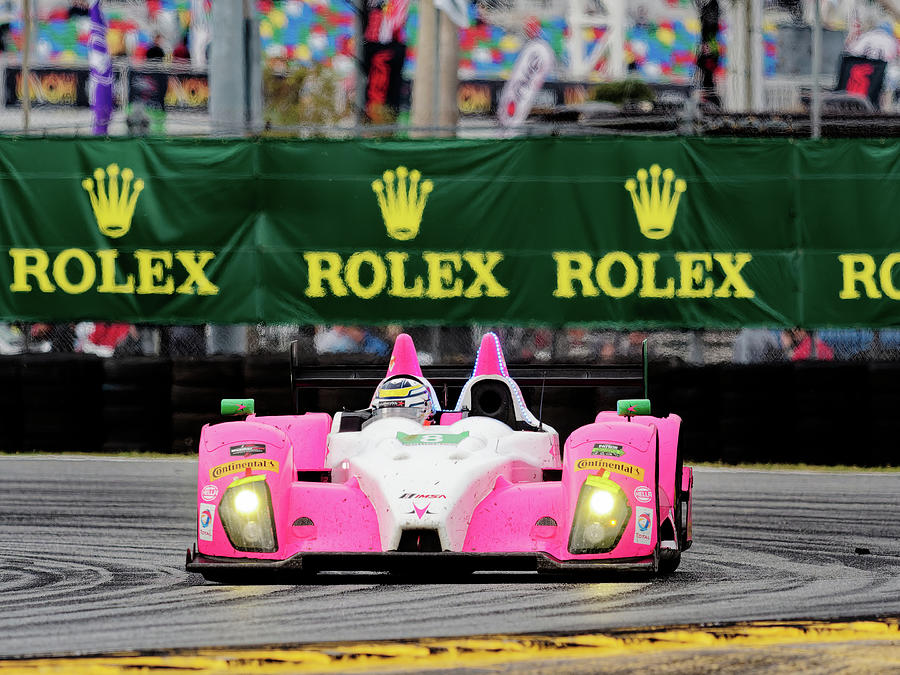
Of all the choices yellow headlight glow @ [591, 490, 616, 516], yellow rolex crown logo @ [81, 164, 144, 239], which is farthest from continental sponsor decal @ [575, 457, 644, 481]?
yellow rolex crown logo @ [81, 164, 144, 239]

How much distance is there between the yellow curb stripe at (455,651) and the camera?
5.61 meters

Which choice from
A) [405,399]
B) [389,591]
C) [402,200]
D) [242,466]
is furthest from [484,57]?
[389,591]

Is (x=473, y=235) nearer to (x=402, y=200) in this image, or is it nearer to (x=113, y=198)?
(x=402, y=200)

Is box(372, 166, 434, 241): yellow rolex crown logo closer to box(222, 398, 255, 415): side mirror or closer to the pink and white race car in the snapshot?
box(222, 398, 255, 415): side mirror

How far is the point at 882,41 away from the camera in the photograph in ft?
102

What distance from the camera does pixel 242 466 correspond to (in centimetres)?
787

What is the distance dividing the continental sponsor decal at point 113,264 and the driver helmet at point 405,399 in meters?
6.63

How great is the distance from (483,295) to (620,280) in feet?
3.79

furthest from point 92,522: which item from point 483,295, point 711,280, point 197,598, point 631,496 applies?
point 711,280

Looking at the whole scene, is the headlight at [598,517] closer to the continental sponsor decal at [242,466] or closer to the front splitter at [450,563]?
the front splitter at [450,563]

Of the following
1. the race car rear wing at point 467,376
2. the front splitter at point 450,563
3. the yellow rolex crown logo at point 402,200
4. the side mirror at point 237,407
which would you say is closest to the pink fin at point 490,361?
the race car rear wing at point 467,376

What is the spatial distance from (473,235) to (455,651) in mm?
9660

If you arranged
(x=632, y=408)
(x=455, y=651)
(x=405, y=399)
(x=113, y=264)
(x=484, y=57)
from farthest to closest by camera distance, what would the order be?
(x=484, y=57)
(x=113, y=264)
(x=405, y=399)
(x=632, y=408)
(x=455, y=651)

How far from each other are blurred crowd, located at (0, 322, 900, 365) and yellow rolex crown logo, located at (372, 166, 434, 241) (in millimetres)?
914
